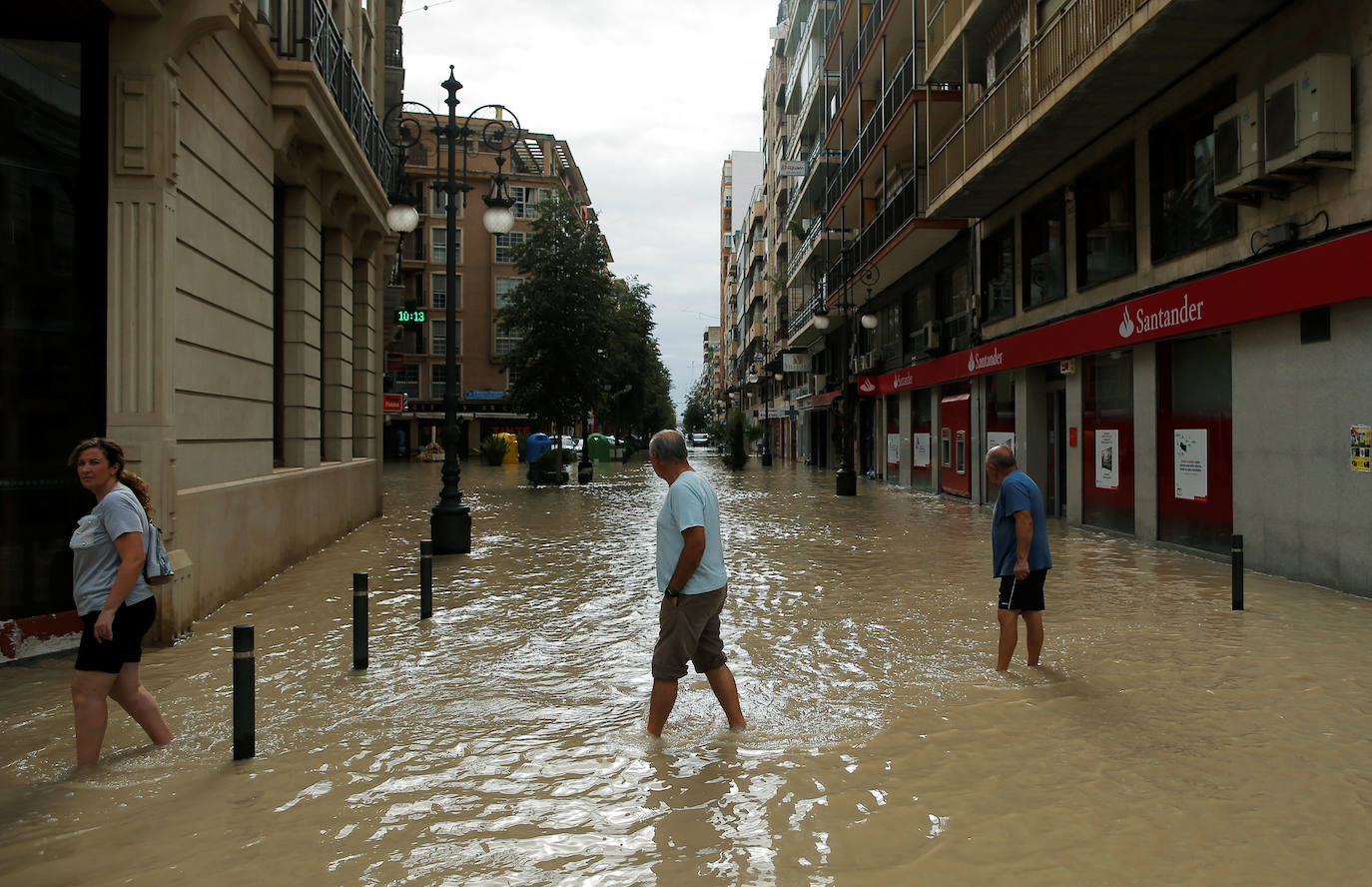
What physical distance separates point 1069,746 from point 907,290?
936 inches

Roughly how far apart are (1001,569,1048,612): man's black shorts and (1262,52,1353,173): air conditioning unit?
6.24m

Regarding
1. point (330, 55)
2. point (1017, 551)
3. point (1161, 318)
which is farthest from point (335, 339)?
point (1161, 318)

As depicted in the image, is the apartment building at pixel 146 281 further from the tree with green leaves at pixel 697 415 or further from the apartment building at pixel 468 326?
the tree with green leaves at pixel 697 415

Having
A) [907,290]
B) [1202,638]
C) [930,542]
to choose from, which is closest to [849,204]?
[907,290]

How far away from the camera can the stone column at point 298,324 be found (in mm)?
12516

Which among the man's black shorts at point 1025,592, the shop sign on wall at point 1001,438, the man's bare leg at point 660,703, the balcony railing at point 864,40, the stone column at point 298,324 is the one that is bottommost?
the man's bare leg at point 660,703

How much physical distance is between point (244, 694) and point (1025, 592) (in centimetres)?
482

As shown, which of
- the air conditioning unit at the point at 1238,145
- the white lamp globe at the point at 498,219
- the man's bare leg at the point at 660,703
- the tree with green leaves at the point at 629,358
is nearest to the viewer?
the man's bare leg at the point at 660,703

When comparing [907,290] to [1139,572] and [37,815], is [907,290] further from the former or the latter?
[37,815]

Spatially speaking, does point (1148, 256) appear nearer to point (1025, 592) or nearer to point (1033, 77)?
point (1033, 77)

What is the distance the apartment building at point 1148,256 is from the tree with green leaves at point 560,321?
955 cm

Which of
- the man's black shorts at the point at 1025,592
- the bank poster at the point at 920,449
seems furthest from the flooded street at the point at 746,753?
the bank poster at the point at 920,449

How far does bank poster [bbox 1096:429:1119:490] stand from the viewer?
48.7 feet

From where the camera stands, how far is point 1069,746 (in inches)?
197
